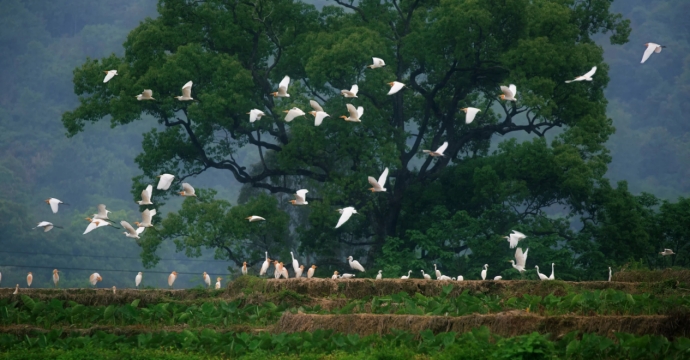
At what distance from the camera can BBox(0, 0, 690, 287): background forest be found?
3002 cm

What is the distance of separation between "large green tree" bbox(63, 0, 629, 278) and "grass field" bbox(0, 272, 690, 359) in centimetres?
1064

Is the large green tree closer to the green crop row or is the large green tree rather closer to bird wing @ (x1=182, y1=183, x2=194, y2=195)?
bird wing @ (x1=182, y1=183, x2=194, y2=195)

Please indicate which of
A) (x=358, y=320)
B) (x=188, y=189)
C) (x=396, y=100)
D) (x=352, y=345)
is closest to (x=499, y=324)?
(x=352, y=345)

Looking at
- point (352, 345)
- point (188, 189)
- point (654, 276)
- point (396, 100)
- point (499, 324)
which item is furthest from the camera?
point (396, 100)

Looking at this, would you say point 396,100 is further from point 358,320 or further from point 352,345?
point 352,345

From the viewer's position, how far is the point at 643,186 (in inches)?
2697

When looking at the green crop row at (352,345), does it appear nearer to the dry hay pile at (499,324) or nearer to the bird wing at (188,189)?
the dry hay pile at (499,324)

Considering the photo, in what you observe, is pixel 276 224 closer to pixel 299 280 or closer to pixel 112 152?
pixel 299 280

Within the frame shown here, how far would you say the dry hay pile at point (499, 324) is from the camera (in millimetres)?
13250

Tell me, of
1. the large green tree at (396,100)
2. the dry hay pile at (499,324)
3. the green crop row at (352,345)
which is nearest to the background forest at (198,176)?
the large green tree at (396,100)

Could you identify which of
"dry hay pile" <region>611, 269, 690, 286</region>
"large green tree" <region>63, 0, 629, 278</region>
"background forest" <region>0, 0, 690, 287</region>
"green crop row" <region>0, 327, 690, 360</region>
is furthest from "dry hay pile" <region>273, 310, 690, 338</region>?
"background forest" <region>0, 0, 690, 287</region>

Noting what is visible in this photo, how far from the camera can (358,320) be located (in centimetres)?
1555

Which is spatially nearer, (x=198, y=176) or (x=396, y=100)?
(x=396, y=100)

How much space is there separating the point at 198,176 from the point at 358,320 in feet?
200
